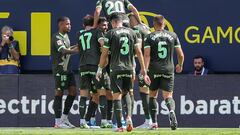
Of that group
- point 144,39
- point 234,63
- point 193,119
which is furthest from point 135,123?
point 144,39

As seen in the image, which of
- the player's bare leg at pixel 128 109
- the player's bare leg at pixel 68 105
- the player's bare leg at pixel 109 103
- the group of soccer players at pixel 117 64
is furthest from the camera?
A: the player's bare leg at pixel 68 105

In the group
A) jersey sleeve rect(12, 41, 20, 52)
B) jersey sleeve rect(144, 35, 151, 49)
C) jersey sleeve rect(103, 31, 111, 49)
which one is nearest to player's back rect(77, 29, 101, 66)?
jersey sleeve rect(144, 35, 151, 49)

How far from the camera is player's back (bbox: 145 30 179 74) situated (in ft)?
62.8

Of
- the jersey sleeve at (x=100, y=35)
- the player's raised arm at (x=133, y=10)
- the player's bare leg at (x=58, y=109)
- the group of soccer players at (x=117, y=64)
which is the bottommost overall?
the player's bare leg at (x=58, y=109)

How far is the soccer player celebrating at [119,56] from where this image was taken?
1848cm

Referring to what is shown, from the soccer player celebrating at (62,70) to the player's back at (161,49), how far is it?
253cm

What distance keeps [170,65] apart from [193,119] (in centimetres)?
482

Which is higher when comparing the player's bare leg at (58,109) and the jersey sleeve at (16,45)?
the jersey sleeve at (16,45)

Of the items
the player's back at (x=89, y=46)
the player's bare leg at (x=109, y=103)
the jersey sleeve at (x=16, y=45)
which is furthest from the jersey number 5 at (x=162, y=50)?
the jersey sleeve at (x=16, y=45)

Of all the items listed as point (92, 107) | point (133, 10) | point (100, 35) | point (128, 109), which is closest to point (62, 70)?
point (92, 107)

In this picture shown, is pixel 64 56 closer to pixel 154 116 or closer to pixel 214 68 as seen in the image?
pixel 154 116

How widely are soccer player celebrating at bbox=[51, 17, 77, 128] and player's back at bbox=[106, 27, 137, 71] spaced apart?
2.67 metres

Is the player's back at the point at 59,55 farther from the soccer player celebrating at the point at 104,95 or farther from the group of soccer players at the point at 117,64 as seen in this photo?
the soccer player celebrating at the point at 104,95

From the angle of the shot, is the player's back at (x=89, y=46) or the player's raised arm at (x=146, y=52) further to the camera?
the player's back at (x=89, y=46)
